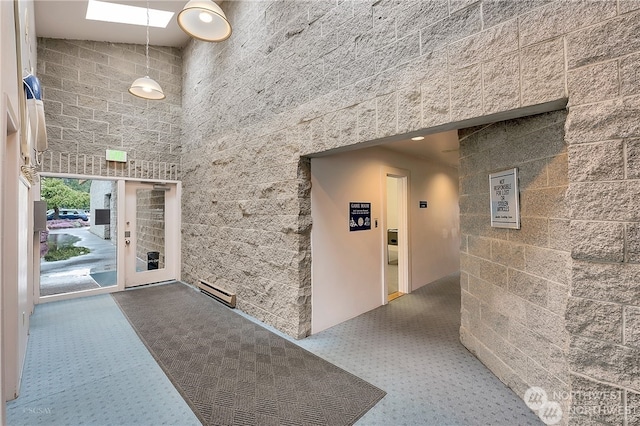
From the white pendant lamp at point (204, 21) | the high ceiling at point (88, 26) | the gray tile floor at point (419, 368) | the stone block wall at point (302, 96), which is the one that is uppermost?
the high ceiling at point (88, 26)

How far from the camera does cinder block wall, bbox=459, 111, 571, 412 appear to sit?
5.82 ft

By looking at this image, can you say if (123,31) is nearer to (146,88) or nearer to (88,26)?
(88,26)

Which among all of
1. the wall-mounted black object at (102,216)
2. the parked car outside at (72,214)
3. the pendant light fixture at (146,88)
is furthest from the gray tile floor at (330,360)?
the pendant light fixture at (146,88)

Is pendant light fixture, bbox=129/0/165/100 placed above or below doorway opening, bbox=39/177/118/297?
above

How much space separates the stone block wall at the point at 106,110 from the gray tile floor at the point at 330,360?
8.39 feet

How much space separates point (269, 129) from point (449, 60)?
209 cm

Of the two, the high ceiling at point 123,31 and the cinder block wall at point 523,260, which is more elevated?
the high ceiling at point 123,31

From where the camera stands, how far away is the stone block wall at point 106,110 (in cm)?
438

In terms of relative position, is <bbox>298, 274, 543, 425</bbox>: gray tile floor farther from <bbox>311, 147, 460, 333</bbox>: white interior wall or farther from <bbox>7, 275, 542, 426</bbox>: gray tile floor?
<bbox>311, 147, 460, 333</bbox>: white interior wall

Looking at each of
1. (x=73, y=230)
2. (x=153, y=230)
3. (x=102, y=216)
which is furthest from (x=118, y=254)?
(x=73, y=230)

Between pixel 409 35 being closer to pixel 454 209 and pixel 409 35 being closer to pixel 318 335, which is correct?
pixel 318 335

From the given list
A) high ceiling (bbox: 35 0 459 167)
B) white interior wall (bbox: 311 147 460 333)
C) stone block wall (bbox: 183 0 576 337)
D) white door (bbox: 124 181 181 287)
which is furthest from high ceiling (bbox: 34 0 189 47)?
white interior wall (bbox: 311 147 460 333)

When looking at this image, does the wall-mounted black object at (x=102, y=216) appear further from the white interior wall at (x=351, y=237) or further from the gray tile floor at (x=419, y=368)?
the gray tile floor at (x=419, y=368)

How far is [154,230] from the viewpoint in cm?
555
